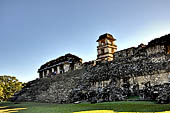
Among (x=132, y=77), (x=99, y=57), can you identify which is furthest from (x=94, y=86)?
(x=99, y=57)

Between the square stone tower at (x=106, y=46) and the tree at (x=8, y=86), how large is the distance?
21.1m

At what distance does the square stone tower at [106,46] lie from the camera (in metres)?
29.5

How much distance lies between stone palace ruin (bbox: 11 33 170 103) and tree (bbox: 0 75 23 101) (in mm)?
13204

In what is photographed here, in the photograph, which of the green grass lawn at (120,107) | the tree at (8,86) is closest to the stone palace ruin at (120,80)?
the green grass lawn at (120,107)

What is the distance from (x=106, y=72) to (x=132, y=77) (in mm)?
3437

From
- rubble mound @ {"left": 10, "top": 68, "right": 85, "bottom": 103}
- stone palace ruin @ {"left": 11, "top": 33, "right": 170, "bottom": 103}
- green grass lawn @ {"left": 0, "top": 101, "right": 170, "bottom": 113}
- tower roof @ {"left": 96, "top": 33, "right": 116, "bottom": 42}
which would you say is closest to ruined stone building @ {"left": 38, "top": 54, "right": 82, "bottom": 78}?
tower roof @ {"left": 96, "top": 33, "right": 116, "bottom": 42}

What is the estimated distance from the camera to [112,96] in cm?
1355

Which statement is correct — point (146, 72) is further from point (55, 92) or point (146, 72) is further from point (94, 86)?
point (55, 92)

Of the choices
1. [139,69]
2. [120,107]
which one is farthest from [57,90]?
[120,107]

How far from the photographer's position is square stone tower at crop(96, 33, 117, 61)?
96.8ft

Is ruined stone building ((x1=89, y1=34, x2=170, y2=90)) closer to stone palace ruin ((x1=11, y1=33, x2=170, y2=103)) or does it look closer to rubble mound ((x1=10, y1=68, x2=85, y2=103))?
stone palace ruin ((x1=11, y1=33, x2=170, y2=103))

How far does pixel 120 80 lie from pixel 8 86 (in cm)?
2934

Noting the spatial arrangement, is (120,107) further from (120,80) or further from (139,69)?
(139,69)

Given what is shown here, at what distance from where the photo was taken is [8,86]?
35.0 meters
